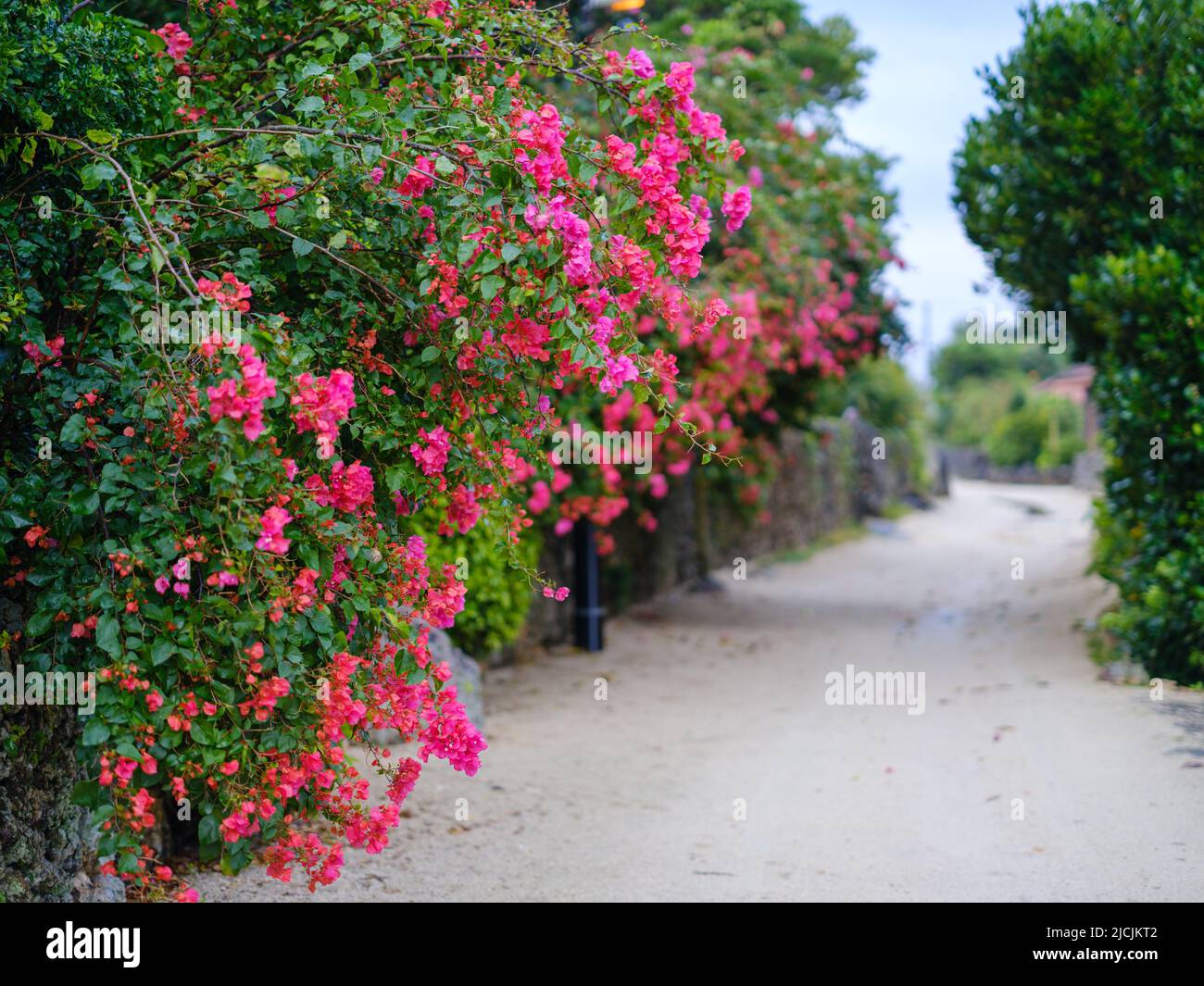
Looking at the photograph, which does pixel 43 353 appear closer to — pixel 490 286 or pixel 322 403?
pixel 322 403

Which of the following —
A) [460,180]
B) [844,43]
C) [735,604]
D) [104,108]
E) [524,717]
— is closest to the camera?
[460,180]

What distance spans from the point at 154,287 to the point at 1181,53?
7647mm

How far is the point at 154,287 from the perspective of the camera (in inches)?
137

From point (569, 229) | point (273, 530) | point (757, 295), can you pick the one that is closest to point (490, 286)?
point (569, 229)

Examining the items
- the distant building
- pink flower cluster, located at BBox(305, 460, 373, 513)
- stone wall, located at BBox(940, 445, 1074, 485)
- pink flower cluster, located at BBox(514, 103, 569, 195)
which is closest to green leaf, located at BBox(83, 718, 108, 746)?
pink flower cluster, located at BBox(305, 460, 373, 513)

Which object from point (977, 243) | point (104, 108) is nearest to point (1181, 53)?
point (977, 243)

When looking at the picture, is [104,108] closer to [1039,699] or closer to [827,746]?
[827,746]

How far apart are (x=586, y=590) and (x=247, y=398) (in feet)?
27.3

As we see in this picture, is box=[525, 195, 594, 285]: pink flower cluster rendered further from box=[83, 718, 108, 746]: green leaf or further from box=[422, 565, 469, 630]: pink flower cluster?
box=[83, 718, 108, 746]: green leaf

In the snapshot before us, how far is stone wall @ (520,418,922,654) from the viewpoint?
11.7 metres

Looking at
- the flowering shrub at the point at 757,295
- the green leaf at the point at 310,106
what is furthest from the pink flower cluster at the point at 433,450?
the flowering shrub at the point at 757,295

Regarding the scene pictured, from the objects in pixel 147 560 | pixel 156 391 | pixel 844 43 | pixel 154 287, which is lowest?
pixel 147 560

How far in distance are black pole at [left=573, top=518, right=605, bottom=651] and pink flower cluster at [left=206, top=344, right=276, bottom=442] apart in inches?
309

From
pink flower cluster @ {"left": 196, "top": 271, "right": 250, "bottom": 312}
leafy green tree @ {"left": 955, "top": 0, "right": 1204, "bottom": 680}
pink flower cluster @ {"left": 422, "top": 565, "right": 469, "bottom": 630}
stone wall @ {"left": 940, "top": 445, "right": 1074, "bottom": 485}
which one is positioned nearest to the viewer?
pink flower cluster @ {"left": 196, "top": 271, "right": 250, "bottom": 312}
